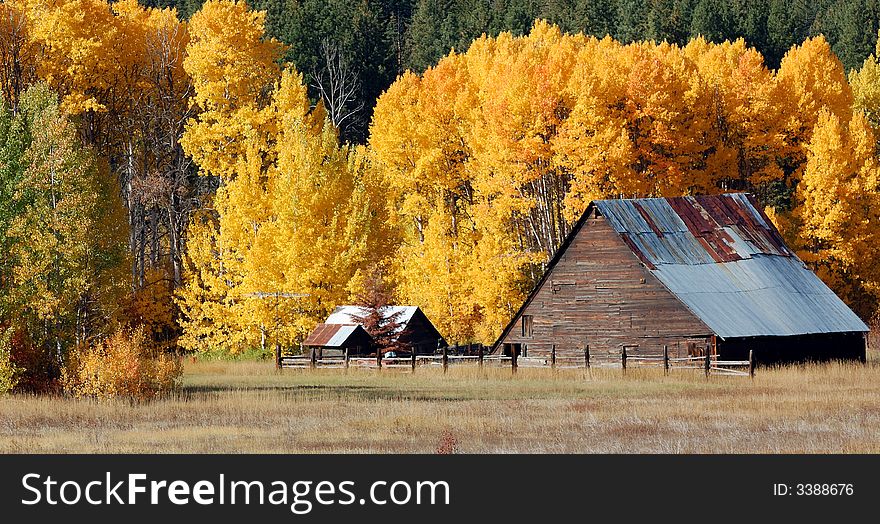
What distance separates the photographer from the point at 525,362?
6300 centimetres

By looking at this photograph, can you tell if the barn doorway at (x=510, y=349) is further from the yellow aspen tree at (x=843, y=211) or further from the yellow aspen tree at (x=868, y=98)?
the yellow aspen tree at (x=868, y=98)

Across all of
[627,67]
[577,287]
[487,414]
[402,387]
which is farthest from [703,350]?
[627,67]

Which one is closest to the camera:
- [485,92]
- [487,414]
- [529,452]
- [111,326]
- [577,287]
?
[529,452]

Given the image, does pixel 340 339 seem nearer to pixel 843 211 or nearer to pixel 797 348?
pixel 797 348

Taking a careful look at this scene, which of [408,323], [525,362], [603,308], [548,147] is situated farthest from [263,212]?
[603,308]

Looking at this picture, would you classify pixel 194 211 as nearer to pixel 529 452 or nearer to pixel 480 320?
pixel 480 320

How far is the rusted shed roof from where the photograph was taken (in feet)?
211

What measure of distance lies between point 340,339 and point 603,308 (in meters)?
9.74

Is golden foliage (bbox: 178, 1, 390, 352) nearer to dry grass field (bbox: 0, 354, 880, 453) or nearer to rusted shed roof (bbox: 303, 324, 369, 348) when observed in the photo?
rusted shed roof (bbox: 303, 324, 369, 348)

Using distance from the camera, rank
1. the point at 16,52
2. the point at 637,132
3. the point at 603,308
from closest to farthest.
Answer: the point at 603,308, the point at 16,52, the point at 637,132

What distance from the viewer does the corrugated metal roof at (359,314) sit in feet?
214

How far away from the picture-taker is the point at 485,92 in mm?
80312

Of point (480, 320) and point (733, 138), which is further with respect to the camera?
point (733, 138)

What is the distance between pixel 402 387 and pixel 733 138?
3535 centimetres
